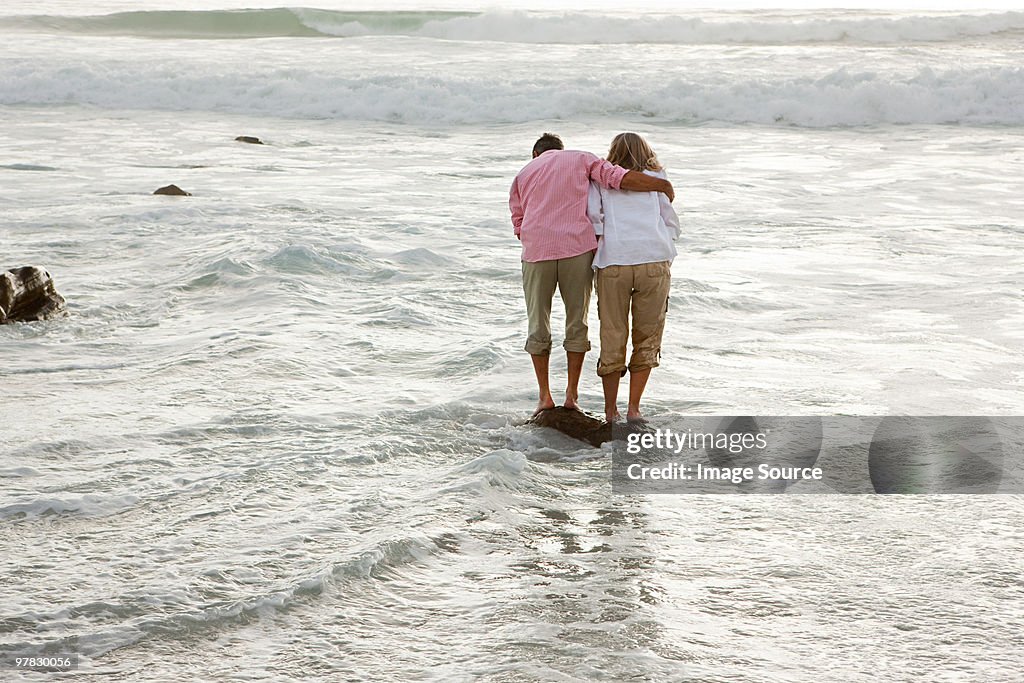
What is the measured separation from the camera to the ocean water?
388cm

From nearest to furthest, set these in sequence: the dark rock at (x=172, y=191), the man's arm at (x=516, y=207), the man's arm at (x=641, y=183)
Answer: the man's arm at (x=641, y=183) < the man's arm at (x=516, y=207) < the dark rock at (x=172, y=191)

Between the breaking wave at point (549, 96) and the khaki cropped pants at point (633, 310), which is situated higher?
the breaking wave at point (549, 96)

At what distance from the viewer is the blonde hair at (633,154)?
5.64 m

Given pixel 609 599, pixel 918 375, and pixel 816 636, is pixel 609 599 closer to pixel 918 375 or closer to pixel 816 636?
pixel 816 636

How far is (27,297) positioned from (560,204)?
14.0 feet

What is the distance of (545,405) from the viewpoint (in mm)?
6098

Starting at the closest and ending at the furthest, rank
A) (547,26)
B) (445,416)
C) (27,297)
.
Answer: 1. (445,416)
2. (27,297)
3. (547,26)

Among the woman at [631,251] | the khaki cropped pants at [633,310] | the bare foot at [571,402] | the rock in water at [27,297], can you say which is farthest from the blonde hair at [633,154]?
the rock in water at [27,297]

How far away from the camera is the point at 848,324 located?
7977 millimetres

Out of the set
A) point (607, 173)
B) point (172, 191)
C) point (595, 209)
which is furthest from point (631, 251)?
point (172, 191)

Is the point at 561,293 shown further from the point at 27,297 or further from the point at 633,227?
the point at 27,297
